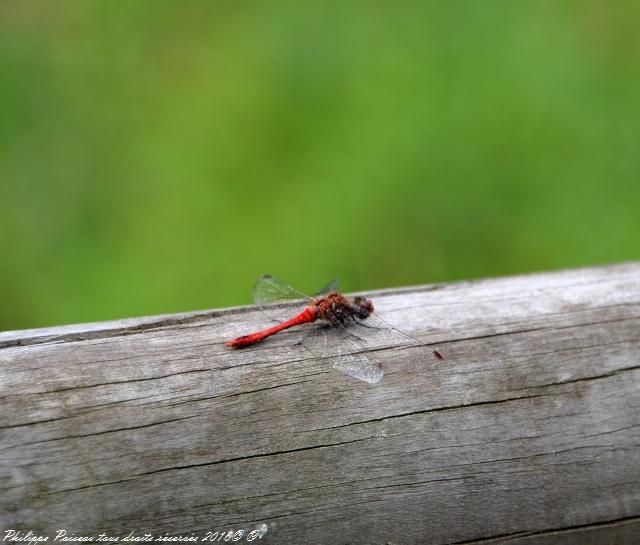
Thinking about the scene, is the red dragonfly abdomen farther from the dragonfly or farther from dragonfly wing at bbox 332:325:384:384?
dragonfly wing at bbox 332:325:384:384

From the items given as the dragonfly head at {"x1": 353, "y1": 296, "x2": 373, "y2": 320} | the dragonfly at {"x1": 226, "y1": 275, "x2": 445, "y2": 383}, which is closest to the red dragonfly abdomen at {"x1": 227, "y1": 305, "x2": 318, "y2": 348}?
the dragonfly at {"x1": 226, "y1": 275, "x2": 445, "y2": 383}

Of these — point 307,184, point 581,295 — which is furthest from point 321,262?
point 581,295

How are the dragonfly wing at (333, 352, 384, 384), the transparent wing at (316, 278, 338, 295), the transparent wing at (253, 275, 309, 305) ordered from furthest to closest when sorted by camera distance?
the transparent wing at (316, 278, 338, 295) < the transparent wing at (253, 275, 309, 305) < the dragonfly wing at (333, 352, 384, 384)

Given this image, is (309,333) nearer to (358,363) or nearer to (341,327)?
(341,327)

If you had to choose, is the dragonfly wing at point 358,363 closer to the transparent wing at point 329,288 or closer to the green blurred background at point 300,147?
the transparent wing at point 329,288

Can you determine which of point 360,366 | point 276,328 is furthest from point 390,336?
point 276,328

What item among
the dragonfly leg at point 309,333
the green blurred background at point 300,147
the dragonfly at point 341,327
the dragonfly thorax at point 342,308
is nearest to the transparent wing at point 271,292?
the dragonfly at point 341,327
